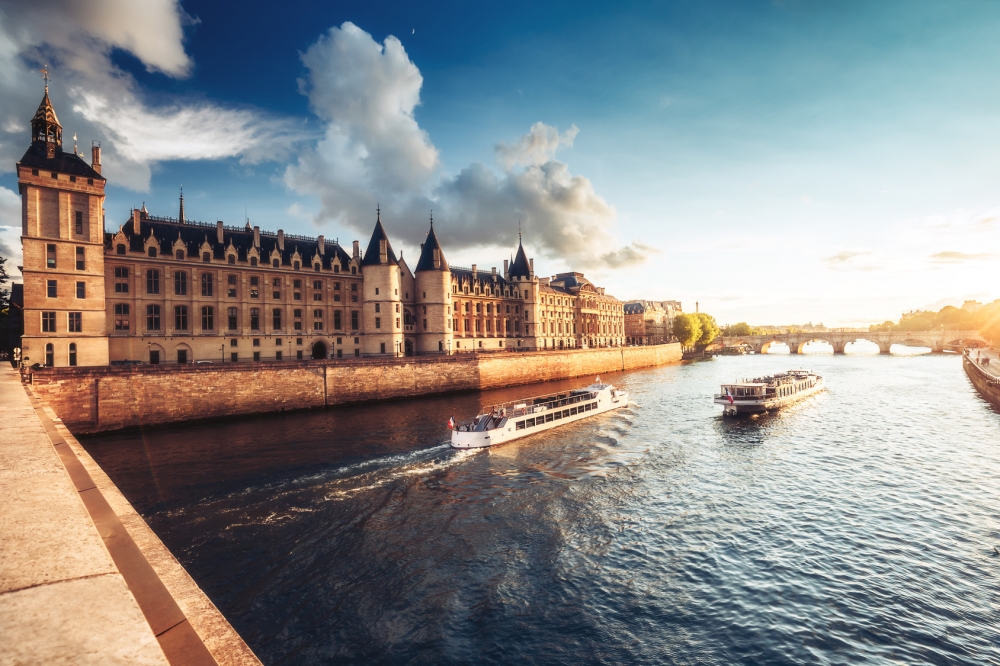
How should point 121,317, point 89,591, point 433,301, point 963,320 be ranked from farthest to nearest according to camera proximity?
1. point 963,320
2. point 433,301
3. point 121,317
4. point 89,591

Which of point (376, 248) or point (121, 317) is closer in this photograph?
point (121, 317)

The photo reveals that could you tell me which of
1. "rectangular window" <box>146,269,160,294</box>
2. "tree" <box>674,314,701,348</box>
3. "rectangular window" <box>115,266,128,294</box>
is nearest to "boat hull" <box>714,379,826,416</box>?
Answer: "rectangular window" <box>146,269,160,294</box>

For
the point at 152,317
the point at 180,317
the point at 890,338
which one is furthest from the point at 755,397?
the point at 890,338

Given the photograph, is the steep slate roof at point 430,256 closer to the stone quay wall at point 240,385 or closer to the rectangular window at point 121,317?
the stone quay wall at point 240,385

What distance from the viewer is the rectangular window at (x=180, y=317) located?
2021 inches

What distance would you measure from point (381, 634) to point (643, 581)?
7.98 metres

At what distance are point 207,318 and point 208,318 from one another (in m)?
0.10

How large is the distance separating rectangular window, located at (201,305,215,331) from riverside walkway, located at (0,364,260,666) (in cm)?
4930

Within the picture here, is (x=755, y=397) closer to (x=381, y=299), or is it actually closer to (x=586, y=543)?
(x=586, y=543)

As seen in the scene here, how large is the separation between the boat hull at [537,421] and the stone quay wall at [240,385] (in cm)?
2020

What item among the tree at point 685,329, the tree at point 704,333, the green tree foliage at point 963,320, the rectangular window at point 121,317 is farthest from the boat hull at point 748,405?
the tree at point 704,333

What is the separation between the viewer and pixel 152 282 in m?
49.9

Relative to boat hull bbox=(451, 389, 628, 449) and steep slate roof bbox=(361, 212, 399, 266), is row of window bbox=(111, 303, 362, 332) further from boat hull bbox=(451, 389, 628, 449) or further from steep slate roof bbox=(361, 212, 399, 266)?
boat hull bbox=(451, 389, 628, 449)

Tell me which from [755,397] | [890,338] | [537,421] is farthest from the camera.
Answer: [890,338]
